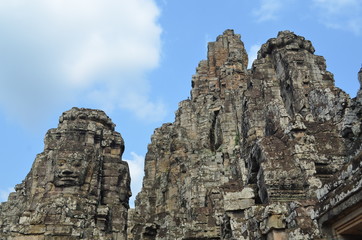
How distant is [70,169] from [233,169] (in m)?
14.2

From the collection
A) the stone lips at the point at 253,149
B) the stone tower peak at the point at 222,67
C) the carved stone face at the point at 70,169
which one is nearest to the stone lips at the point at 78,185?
the carved stone face at the point at 70,169

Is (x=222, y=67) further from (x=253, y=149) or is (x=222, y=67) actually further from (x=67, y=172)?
(x=253, y=149)

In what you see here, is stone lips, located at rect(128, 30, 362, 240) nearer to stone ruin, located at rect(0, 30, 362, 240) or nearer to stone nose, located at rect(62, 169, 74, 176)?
A: stone ruin, located at rect(0, 30, 362, 240)

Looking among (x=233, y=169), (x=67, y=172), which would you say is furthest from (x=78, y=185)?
(x=233, y=169)

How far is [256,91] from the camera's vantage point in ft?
88.7

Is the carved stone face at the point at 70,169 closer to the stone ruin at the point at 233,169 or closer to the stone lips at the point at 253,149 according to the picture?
the stone ruin at the point at 233,169

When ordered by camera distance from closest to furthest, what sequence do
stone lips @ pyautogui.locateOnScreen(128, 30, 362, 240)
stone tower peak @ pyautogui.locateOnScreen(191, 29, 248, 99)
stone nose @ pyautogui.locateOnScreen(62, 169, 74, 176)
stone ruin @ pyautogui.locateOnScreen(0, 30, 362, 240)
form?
stone ruin @ pyautogui.locateOnScreen(0, 30, 362, 240) < stone lips @ pyautogui.locateOnScreen(128, 30, 362, 240) < stone nose @ pyautogui.locateOnScreen(62, 169, 74, 176) < stone tower peak @ pyautogui.locateOnScreen(191, 29, 248, 99)

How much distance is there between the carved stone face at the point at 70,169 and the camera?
2030cm

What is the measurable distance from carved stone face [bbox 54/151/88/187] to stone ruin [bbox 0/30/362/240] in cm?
5

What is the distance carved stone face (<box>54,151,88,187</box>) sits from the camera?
20.3m

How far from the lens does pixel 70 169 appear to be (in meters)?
20.4

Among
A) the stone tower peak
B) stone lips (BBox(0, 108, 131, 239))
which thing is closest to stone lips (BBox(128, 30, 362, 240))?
the stone tower peak

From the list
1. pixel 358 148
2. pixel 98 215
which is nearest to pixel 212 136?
pixel 98 215

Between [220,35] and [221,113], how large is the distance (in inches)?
861
